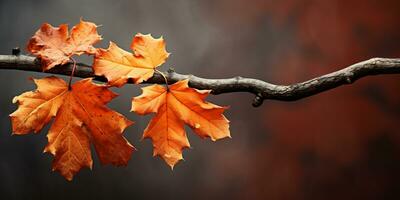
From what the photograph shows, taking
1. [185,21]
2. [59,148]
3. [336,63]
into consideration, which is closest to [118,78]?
[59,148]

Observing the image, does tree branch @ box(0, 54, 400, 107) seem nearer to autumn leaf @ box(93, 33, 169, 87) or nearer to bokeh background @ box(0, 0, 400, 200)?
autumn leaf @ box(93, 33, 169, 87)

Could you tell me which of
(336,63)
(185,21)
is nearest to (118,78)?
(185,21)

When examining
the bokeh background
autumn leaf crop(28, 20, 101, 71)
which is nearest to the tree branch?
autumn leaf crop(28, 20, 101, 71)

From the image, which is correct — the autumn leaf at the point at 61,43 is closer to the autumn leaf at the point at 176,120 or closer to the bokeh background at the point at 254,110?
the autumn leaf at the point at 176,120

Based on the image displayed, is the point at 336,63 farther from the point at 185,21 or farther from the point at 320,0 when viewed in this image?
the point at 185,21

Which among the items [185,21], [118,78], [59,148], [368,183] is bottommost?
[368,183]

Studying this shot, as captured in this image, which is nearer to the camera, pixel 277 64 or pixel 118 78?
pixel 118 78

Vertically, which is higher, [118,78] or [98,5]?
[98,5]
